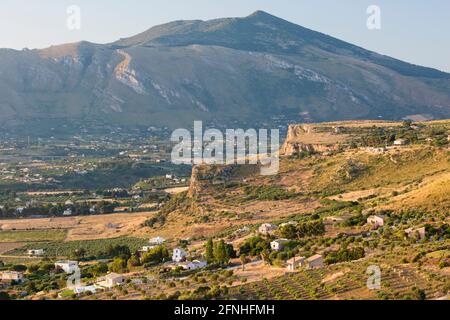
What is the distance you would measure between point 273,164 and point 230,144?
58.1 metres

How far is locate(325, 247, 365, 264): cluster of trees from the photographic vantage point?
99.8ft

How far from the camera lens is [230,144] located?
12006cm

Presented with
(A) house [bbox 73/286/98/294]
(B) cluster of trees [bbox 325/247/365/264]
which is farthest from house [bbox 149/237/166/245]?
(B) cluster of trees [bbox 325/247/365/264]

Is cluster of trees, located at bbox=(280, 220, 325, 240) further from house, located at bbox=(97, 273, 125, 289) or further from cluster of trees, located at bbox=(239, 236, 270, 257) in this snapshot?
house, located at bbox=(97, 273, 125, 289)

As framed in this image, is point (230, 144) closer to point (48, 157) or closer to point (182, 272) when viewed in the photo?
point (48, 157)

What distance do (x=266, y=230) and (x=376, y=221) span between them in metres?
6.83

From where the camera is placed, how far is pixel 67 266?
42.6m

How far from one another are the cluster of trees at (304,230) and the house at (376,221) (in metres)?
2.47

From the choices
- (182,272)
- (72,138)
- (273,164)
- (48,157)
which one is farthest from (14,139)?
(182,272)

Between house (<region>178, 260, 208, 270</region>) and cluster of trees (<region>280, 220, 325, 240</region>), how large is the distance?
542 centimetres
